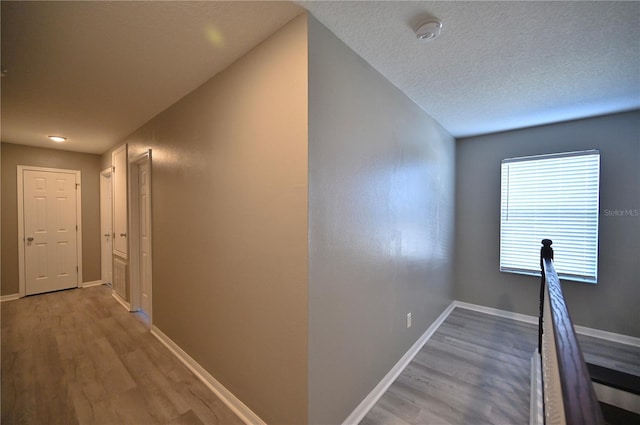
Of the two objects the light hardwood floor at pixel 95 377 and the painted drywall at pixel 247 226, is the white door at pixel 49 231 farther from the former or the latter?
the painted drywall at pixel 247 226

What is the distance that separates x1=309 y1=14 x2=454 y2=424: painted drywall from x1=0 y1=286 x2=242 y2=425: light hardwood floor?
36.7 inches

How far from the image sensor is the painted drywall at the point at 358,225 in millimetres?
1450

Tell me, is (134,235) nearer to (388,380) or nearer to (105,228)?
(105,228)

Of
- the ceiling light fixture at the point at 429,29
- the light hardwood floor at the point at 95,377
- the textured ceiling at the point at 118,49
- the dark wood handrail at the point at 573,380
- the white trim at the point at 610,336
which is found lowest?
the light hardwood floor at the point at 95,377

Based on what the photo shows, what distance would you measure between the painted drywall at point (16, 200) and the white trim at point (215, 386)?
3.41m

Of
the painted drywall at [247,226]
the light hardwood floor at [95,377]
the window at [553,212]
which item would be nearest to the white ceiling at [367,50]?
the painted drywall at [247,226]

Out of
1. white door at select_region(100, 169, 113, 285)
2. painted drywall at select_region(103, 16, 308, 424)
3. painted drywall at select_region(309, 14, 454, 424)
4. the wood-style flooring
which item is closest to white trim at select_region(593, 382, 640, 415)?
the wood-style flooring

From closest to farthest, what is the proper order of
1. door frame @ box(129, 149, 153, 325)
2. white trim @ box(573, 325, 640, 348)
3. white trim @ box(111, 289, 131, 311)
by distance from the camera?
white trim @ box(573, 325, 640, 348)
door frame @ box(129, 149, 153, 325)
white trim @ box(111, 289, 131, 311)

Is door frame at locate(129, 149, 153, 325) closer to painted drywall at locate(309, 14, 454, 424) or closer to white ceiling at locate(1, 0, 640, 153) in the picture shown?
white ceiling at locate(1, 0, 640, 153)

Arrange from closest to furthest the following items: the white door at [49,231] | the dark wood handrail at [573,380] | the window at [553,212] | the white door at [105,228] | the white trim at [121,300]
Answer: the dark wood handrail at [573,380]
the window at [553,212]
the white trim at [121,300]
the white door at [49,231]
the white door at [105,228]

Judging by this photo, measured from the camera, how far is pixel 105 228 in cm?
479

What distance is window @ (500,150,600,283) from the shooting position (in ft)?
9.55

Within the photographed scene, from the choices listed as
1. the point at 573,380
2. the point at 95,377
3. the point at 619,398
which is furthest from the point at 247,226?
the point at 619,398

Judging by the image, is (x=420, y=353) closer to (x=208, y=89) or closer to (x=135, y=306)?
(x=208, y=89)
